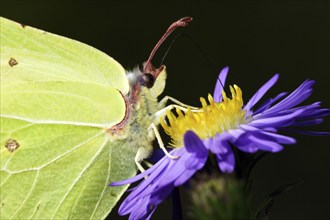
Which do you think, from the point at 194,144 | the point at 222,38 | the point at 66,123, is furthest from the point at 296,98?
the point at 222,38

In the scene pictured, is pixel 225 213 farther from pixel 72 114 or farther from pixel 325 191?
pixel 325 191

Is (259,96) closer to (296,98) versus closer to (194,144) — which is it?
(296,98)

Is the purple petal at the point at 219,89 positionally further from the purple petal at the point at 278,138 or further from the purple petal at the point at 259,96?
the purple petal at the point at 278,138

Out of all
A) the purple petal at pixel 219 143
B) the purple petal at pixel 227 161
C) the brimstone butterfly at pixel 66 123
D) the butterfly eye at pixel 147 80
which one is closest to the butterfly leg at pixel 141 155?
the brimstone butterfly at pixel 66 123

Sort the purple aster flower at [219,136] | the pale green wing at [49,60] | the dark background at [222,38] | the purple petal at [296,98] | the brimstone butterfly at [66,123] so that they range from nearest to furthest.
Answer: the purple aster flower at [219,136] → the purple petal at [296,98] → the brimstone butterfly at [66,123] → the pale green wing at [49,60] → the dark background at [222,38]

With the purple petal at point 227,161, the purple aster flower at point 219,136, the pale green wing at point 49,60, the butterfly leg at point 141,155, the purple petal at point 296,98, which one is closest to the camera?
the purple petal at point 227,161
